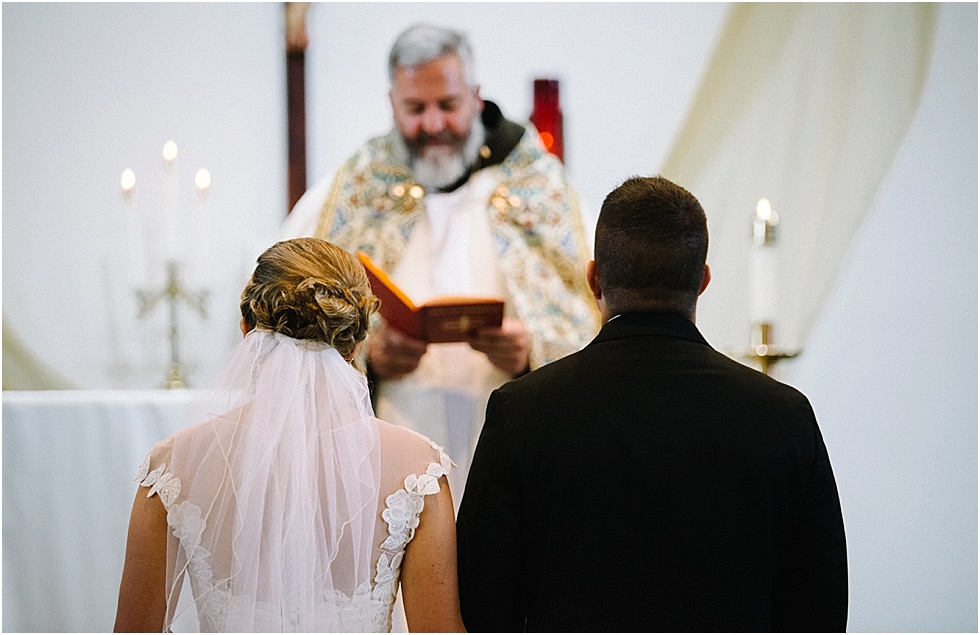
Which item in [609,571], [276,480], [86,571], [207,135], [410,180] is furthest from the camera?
[207,135]

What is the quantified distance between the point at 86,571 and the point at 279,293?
1.57 meters

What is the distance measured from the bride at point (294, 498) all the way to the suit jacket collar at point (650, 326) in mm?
434

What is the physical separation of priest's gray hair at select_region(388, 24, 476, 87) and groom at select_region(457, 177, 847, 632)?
1893 millimetres

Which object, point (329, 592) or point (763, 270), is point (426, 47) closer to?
point (763, 270)

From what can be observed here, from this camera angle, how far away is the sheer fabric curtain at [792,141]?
4.36 meters

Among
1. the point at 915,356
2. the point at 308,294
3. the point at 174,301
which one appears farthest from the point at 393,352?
the point at 915,356

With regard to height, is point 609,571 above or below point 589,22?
below

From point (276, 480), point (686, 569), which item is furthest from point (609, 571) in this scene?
point (276, 480)

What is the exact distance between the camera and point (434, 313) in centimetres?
293

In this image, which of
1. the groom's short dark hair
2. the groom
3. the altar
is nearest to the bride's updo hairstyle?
the groom

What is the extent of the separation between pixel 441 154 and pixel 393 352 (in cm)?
87

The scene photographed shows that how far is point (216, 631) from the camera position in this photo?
200 cm

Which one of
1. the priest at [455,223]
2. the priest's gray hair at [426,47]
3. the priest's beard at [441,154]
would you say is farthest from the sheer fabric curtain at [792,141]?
the priest's gray hair at [426,47]

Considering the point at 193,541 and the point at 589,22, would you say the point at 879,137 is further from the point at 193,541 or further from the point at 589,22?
the point at 193,541
